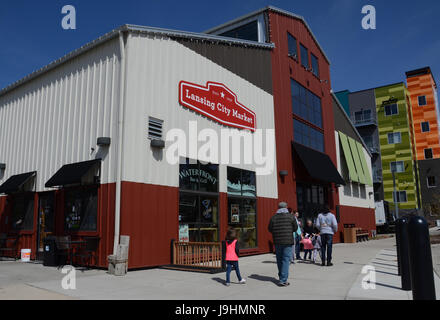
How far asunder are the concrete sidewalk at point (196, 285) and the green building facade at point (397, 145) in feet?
115

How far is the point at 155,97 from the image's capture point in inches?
453

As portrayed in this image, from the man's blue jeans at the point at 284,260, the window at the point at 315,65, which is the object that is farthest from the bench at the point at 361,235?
the man's blue jeans at the point at 284,260

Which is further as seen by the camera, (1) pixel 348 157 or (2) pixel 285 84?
(1) pixel 348 157

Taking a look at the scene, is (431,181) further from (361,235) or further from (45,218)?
(45,218)

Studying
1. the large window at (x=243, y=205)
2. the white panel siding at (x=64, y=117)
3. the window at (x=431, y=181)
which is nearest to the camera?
the white panel siding at (x=64, y=117)

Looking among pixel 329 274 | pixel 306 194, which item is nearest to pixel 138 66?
pixel 329 274

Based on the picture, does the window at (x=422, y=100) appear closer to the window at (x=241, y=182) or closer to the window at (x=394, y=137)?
the window at (x=394, y=137)

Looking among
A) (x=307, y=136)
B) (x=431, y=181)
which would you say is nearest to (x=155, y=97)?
(x=307, y=136)

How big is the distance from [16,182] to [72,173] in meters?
3.93

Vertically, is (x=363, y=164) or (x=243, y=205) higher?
(x=363, y=164)

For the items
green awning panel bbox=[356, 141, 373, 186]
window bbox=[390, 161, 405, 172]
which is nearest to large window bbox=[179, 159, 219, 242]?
green awning panel bbox=[356, 141, 373, 186]

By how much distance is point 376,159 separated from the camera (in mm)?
43656

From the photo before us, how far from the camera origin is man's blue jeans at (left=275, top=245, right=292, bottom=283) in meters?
7.76

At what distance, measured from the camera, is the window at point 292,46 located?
20.2 meters
